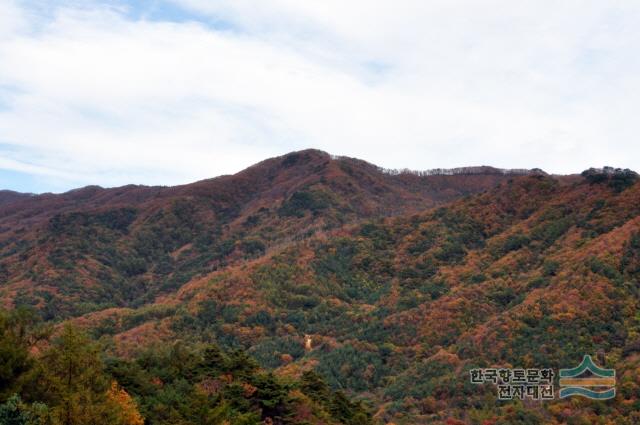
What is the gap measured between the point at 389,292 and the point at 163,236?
298ft

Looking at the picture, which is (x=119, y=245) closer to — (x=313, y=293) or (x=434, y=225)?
(x=313, y=293)

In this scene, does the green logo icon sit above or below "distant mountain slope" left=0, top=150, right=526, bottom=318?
below

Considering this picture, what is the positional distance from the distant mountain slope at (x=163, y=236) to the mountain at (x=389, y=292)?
0.68 m

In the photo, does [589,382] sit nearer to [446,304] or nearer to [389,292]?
[446,304]

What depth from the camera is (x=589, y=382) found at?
167 feet

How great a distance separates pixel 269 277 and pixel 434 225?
35.5 meters

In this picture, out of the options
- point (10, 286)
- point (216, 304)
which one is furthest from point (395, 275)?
point (10, 286)

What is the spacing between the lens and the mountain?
189ft

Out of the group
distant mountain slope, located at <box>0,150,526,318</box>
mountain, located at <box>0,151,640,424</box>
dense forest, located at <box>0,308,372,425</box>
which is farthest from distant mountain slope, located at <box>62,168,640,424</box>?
distant mountain slope, located at <box>0,150,526,318</box>

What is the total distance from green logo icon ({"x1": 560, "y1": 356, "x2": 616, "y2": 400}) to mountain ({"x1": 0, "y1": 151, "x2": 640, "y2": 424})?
3.68ft

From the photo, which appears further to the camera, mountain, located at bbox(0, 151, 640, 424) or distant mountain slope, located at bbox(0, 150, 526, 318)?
distant mountain slope, located at bbox(0, 150, 526, 318)

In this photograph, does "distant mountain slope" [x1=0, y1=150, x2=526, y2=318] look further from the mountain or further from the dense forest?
the dense forest

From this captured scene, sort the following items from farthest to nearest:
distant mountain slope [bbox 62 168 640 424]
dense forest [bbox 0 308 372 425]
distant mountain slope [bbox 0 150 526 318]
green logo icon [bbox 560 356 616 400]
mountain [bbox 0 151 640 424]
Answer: distant mountain slope [bbox 0 150 526 318], distant mountain slope [bbox 62 168 640 424], mountain [bbox 0 151 640 424], green logo icon [bbox 560 356 616 400], dense forest [bbox 0 308 372 425]

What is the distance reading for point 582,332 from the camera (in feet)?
197
